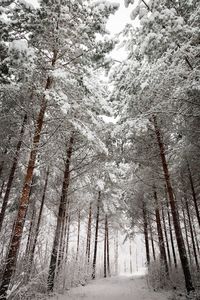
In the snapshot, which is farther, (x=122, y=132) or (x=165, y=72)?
(x=122, y=132)

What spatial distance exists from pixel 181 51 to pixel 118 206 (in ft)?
50.1

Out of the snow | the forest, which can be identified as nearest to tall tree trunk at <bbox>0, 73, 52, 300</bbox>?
the forest

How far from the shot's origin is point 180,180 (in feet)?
43.4

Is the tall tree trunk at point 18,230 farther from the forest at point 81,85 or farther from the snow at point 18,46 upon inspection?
the snow at point 18,46

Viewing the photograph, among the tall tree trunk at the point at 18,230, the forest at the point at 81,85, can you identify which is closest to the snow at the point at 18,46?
the forest at the point at 81,85

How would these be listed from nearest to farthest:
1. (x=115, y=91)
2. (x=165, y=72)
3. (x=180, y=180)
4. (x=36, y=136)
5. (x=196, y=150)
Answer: (x=165, y=72)
(x=36, y=136)
(x=115, y=91)
(x=196, y=150)
(x=180, y=180)

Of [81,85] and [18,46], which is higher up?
[81,85]

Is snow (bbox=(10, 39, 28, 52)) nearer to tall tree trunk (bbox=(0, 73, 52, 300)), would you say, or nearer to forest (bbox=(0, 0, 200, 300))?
forest (bbox=(0, 0, 200, 300))

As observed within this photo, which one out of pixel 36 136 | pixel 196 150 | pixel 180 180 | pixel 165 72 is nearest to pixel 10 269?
pixel 36 136

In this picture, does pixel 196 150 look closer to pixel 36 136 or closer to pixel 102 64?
pixel 102 64

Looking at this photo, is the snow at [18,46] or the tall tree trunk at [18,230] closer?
the tall tree trunk at [18,230]

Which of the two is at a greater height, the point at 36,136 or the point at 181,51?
the point at 181,51

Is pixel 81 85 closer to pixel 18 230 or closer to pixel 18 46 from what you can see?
pixel 18 46

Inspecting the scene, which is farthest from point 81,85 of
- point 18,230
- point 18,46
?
point 18,230
